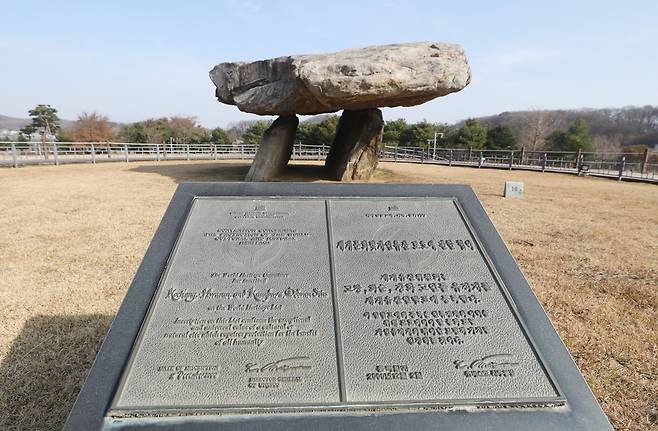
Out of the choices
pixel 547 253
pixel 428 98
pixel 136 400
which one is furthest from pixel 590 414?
pixel 428 98

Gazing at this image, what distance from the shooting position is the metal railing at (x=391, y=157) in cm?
1925

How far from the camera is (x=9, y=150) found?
2073 centimetres

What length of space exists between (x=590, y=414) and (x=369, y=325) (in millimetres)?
983

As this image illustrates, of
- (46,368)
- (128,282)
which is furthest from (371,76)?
(46,368)

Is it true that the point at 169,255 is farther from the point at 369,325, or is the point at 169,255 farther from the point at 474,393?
the point at 474,393

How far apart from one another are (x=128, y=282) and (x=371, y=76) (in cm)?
625

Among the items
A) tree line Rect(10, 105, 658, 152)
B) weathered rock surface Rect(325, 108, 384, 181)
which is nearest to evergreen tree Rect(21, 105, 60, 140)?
tree line Rect(10, 105, 658, 152)

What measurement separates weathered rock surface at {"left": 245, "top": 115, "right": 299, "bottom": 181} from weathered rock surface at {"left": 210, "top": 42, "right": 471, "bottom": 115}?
1542 mm

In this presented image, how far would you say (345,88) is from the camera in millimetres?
8742

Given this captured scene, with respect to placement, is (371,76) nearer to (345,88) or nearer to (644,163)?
(345,88)

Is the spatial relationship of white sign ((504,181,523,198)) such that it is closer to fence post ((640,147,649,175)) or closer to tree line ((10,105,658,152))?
fence post ((640,147,649,175))
